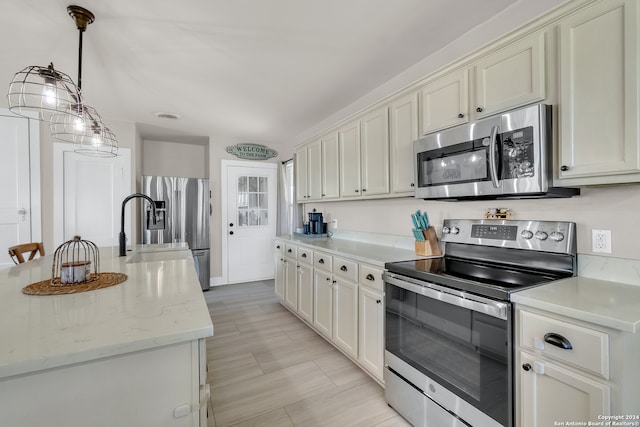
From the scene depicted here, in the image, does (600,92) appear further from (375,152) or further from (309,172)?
(309,172)

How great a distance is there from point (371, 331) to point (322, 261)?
0.81 m

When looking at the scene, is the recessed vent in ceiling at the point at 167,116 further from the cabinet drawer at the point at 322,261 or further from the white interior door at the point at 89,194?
the cabinet drawer at the point at 322,261

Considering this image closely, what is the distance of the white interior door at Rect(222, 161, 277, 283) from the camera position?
4910 mm

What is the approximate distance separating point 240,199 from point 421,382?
4094mm

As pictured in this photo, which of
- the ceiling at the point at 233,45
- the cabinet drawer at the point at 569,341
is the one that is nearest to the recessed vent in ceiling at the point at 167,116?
the ceiling at the point at 233,45

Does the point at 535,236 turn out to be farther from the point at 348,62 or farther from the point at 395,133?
the point at 348,62

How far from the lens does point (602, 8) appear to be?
1224 millimetres

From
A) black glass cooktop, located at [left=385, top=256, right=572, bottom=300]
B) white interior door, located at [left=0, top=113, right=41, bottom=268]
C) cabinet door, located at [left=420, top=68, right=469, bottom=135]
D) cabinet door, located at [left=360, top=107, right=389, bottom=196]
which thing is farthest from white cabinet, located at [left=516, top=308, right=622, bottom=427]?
white interior door, located at [left=0, top=113, right=41, bottom=268]

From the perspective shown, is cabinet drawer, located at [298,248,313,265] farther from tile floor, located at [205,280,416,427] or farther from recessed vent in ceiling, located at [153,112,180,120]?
recessed vent in ceiling, located at [153,112,180,120]

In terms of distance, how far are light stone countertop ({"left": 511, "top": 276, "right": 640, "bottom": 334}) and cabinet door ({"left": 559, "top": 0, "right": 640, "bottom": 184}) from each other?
476mm

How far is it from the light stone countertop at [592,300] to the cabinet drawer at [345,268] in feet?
3.79

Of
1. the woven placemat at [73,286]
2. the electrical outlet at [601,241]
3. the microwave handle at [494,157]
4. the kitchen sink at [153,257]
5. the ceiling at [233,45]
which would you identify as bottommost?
the kitchen sink at [153,257]

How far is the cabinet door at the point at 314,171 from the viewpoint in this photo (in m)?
3.48

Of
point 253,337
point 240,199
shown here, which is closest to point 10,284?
point 253,337
